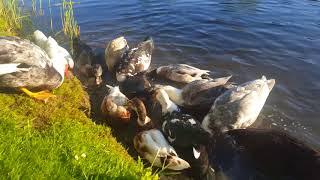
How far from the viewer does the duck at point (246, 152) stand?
5.73 m

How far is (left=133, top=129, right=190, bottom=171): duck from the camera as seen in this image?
6.10 meters

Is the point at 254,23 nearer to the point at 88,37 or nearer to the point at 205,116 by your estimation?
the point at 88,37

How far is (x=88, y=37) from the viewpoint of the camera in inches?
472

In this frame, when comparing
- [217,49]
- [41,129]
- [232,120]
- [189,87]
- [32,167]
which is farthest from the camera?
[217,49]

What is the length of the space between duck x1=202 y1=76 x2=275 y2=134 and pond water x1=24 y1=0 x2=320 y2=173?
595 mm

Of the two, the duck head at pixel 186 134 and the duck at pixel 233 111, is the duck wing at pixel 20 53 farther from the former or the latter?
the duck at pixel 233 111

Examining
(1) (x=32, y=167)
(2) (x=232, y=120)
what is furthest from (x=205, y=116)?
(1) (x=32, y=167)

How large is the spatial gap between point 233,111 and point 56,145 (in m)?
3.34

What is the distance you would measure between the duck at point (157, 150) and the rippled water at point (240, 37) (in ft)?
7.38

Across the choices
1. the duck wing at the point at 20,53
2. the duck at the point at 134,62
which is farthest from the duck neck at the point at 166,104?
the duck wing at the point at 20,53

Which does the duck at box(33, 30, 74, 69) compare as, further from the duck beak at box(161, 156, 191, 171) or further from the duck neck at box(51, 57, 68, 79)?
the duck beak at box(161, 156, 191, 171)

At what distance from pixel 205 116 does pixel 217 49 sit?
409 cm

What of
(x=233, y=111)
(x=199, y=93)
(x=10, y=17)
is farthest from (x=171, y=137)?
(x=10, y=17)

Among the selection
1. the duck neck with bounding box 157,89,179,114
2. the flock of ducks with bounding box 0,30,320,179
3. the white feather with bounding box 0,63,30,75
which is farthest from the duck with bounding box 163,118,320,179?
the white feather with bounding box 0,63,30,75
